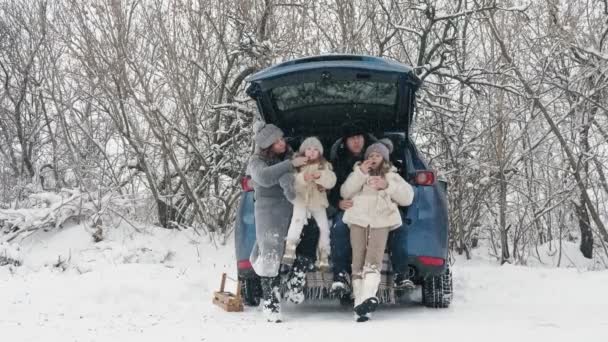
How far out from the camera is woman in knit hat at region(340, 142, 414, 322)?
196 inches

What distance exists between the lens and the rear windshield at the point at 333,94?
5.36 m

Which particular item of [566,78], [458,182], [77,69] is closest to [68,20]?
[77,69]

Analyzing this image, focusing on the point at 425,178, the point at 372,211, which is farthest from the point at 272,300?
the point at 425,178

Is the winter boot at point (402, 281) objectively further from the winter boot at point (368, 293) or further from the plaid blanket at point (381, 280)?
the winter boot at point (368, 293)

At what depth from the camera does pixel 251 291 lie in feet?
18.8

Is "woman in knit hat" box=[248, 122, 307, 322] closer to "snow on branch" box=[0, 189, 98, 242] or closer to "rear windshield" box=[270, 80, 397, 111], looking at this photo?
"rear windshield" box=[270, 80, 397, 111]

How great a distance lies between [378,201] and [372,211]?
96 millimetres

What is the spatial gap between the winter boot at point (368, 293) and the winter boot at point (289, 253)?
58 centimetres

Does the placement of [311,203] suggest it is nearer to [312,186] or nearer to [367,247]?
[312,186]

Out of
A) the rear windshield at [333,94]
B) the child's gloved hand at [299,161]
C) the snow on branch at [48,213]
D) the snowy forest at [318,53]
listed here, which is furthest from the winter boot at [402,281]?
the snow on branch at [48,213]

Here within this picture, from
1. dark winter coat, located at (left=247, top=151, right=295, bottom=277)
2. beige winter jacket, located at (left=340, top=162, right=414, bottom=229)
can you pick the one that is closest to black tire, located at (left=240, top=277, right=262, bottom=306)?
dark winter coat, located at (left=247, top=151, right=295, bottom=277)

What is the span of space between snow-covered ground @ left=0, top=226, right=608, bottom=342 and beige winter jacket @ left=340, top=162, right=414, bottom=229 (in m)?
0.75

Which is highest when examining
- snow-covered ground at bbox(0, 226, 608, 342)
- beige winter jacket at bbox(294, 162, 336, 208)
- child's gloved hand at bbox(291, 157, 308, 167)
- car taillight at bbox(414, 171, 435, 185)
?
child's gloved hand at bbox(291, 157, 308, 167)

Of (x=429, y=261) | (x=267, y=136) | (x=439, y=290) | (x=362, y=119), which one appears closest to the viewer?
(x=429, y=261)
